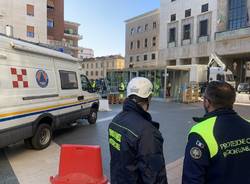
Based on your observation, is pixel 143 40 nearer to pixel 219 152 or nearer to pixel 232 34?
pixel 232 34

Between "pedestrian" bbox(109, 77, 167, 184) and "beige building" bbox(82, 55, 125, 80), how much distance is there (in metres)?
78.6

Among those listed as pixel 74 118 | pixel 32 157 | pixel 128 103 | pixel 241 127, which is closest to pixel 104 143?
pixel 74 118

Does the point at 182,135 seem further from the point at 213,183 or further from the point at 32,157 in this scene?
the point at 213,183

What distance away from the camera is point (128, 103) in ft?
7.41

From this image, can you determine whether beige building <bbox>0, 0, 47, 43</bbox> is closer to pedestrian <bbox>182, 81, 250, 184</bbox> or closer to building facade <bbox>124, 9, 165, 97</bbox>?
building facade <bbox>124, 9, 165, 97</bbox>

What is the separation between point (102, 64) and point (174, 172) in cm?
8220

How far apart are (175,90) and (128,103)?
22.5 metres

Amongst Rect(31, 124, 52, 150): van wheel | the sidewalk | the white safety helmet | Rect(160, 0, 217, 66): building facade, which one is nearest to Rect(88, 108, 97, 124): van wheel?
Rect(31, 124, 52, 150): van wheel

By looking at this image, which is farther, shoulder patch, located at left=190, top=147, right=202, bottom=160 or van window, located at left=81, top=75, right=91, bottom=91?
van window, located at left=81, top=75, right=91, bottom=91

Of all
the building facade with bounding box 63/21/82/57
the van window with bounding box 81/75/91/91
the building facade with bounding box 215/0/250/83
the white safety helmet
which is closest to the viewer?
the white safety helmet

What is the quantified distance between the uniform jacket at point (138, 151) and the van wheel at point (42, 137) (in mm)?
4511

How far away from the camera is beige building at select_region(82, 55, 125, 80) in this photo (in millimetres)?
83062

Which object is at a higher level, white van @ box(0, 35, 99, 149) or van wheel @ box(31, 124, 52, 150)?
white van @ box(0, 35, 99, 149)

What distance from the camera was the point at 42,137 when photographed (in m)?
6.48
